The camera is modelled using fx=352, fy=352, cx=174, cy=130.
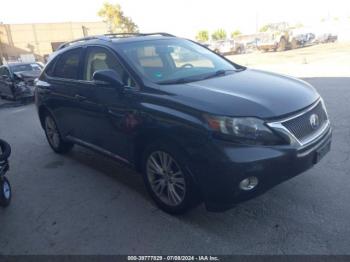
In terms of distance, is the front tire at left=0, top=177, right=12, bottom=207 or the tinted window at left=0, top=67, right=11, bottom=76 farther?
the tinted window at left=0, top=67, right=11, bottom=76

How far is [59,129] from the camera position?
550 centimetres

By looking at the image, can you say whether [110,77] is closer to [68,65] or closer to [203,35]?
[68,65]

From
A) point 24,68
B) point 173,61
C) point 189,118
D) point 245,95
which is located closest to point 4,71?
point 24,68

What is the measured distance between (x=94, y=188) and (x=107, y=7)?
4562cm

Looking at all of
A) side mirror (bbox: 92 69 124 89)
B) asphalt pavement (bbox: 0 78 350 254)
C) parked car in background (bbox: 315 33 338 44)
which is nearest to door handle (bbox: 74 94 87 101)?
side mirror (bbox: 92 69 124 89)

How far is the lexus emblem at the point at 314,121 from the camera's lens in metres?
3.38

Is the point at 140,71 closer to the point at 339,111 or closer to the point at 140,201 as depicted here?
the point at 140,201

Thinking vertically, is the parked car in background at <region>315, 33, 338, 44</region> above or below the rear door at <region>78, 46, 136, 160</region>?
below

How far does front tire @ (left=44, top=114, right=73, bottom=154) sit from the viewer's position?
572 centimetres

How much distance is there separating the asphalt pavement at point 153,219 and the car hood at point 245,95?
41.6 inches

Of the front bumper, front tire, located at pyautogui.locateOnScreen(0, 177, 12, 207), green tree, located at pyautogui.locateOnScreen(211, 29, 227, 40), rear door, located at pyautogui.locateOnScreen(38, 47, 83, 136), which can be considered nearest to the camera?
the front bumper

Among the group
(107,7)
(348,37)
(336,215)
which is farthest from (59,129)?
(107,7)

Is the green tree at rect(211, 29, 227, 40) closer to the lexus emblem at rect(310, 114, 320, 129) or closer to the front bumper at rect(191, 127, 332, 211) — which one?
the lexus emblem at rect(310, 114, 320, 129)

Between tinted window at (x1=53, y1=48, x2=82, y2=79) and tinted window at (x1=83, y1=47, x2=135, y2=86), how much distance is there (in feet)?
0.88
